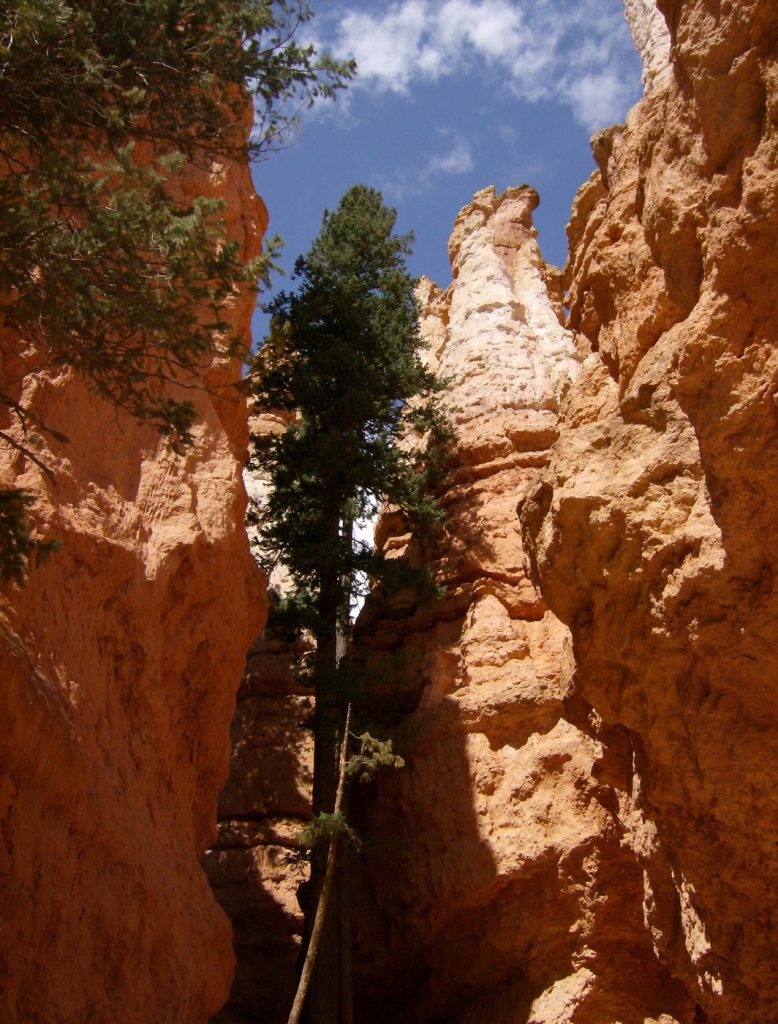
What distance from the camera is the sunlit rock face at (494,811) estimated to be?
1234 cm

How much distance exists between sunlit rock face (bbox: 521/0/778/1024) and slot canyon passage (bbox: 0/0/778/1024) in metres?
0.02

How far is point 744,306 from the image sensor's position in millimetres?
6516

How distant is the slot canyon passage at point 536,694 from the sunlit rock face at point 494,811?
0.15ft

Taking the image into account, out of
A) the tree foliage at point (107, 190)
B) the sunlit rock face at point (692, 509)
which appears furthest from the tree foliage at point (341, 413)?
the tree foliage at point (107, 190)

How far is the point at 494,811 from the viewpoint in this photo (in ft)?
45.3

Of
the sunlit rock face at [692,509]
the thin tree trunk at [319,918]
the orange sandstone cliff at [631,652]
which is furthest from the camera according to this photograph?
the thin tree trunk at [319,918]

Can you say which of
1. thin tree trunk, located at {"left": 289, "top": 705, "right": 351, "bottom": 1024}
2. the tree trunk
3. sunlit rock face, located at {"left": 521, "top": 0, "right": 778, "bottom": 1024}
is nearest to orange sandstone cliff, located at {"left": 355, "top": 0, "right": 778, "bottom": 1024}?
sunlit rock face, located at {"left": 521, "top": 0, "right": 778, "bottom": 1024}

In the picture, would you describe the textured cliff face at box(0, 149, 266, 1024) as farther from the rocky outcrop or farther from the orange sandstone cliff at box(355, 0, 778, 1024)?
the rocky outcrop

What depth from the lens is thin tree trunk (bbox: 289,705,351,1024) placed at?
11.6m

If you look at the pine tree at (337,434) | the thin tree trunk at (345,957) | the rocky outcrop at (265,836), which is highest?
the pine tree at (337,434)

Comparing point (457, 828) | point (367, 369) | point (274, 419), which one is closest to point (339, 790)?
point (457, 828)

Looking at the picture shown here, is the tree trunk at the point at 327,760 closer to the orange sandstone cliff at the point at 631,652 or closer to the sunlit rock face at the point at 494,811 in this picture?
the sunlit rock face at the point at 494,811

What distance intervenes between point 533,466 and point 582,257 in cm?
764

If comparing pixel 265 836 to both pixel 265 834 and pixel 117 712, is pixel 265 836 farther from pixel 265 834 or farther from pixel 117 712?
pixel 117 712
